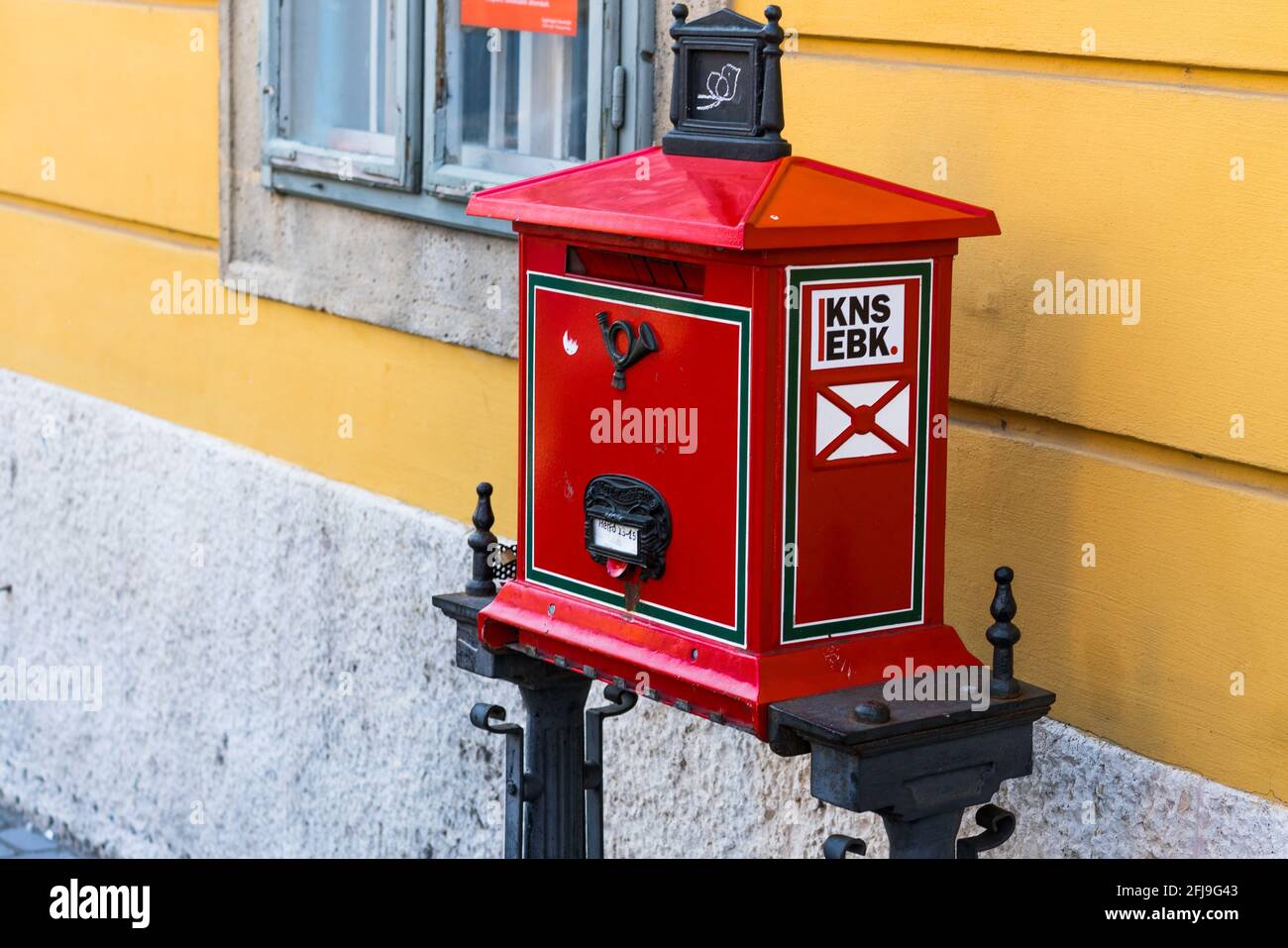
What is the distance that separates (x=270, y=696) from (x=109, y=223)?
1.52 m

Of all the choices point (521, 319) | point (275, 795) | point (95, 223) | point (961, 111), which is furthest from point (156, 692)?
point (961, 111)

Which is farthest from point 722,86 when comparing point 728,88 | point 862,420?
point 862,420

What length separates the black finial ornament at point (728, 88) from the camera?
2795mm

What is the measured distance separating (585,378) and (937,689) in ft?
2.29

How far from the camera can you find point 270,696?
5.13 m

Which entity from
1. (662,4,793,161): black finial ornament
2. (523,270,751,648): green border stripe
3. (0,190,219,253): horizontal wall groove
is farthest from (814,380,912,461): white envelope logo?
(0,190,219,253): horizontal wall groove

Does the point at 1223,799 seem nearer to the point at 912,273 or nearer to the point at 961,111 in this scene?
the point at 912,273

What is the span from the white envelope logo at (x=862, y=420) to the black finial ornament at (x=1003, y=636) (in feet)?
0.78

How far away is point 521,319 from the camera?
306cm

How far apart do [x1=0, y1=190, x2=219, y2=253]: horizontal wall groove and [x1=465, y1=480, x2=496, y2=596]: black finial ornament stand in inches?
82.7

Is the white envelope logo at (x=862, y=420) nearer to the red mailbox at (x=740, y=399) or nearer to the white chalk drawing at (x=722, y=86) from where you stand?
the red mailbox at (x=740, y=399)

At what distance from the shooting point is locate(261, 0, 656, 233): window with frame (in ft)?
13.0

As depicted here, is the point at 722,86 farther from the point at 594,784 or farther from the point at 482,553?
the point at 594,784

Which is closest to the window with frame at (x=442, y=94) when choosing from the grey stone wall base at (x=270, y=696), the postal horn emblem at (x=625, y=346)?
the grey stone wall base at (x=270, y=696)
